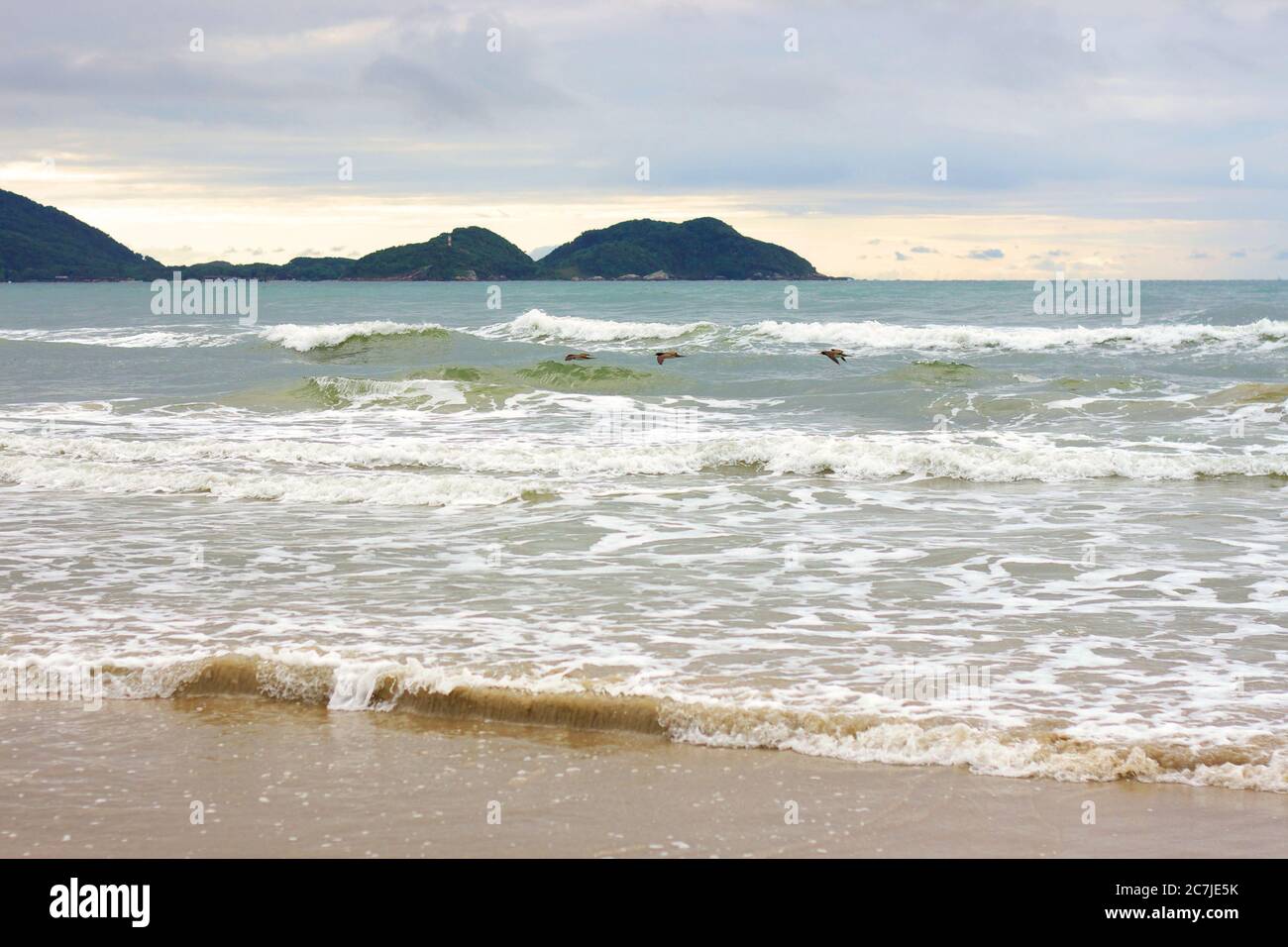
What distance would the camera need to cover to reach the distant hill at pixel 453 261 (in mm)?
130750

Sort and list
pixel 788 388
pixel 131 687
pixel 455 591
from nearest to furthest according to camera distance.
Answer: pixel 131 687 < pixel 455 591 < pixel 788 388

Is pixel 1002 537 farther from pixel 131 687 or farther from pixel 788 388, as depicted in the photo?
pixel 788 388

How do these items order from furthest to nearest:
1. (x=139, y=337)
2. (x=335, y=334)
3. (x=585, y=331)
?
1. (x=139, y=337)
2. (x=585, y=331)
3. (x=335, y=334)

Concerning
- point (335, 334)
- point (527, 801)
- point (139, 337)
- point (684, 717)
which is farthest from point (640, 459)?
point (139, 337)

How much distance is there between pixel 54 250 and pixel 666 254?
85337mm

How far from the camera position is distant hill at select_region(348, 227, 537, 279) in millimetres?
130750

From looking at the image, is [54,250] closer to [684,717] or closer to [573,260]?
[573,260]

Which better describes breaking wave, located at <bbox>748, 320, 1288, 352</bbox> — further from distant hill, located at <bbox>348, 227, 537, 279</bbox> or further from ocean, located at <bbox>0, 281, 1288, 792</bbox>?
distant hill, located at <bbox>348, 227, 537, 279</bbox>

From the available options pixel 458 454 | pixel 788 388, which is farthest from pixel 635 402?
pixel 458 454

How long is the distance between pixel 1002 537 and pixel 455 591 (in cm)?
488

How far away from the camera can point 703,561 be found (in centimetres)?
930

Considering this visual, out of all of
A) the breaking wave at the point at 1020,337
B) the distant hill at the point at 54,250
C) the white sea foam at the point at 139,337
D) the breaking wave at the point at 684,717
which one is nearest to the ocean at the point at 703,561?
the breaking wave at the point at 684,717
